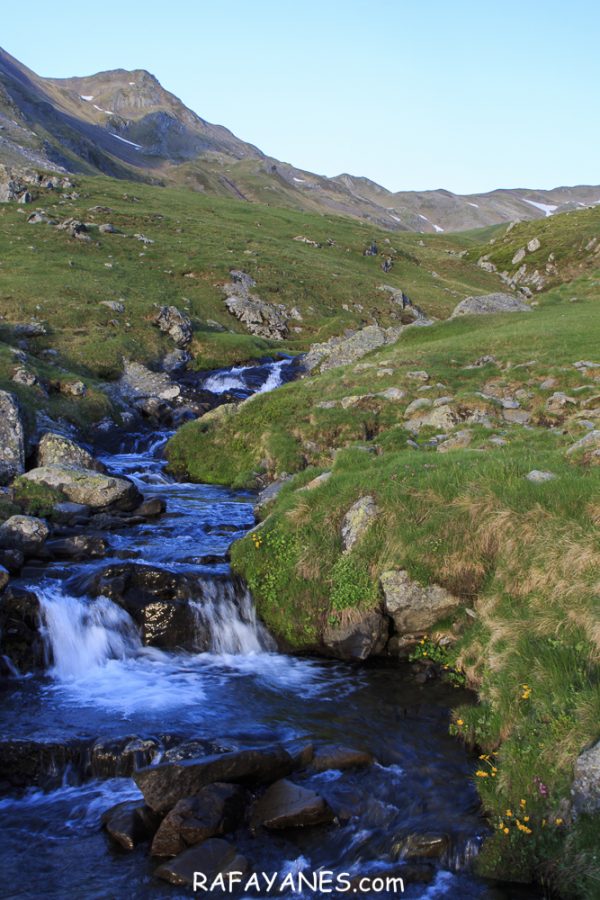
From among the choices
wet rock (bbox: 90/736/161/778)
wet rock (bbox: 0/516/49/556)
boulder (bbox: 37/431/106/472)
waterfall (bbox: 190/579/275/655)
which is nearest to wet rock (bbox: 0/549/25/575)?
wet rock (bbox: 0/516/49/556)

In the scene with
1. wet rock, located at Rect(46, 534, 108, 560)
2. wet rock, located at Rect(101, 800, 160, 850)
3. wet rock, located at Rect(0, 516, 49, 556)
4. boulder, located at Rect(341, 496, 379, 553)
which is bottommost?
wet rock, located at Rect(101, 800, 160, 850)

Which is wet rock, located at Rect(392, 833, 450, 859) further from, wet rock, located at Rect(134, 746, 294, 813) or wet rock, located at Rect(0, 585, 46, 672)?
wet rock, located at Rect(0, 585, 46, 672)

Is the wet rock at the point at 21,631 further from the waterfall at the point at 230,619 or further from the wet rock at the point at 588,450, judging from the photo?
the wet rock at the point at 588,450

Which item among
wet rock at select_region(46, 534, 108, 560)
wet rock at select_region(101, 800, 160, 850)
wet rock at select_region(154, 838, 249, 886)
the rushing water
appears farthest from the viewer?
wet rock at select_region(46, 534, 108, 560)

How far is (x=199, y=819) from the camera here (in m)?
9.05

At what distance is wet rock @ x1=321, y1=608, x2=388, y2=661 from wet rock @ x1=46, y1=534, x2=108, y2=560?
7.85 meters

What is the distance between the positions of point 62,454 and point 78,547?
29.6 ft

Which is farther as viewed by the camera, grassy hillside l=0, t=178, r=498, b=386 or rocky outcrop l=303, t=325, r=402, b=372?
grassy hillside l=0, t=178, r=498, b=386

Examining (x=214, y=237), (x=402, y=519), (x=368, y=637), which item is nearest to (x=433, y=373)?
(x=402, y=519)

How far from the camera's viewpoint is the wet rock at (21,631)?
46.8 feet

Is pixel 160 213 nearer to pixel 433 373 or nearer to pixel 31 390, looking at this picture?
pixel 31 390

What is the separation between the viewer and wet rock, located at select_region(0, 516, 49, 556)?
1856 cm

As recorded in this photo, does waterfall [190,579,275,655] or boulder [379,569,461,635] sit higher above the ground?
boulder [379,569,461,635]

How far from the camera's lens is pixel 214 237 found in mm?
97062
